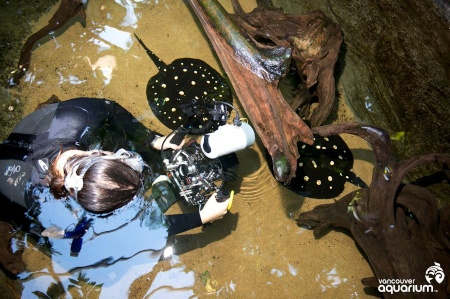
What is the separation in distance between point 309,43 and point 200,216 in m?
2.20


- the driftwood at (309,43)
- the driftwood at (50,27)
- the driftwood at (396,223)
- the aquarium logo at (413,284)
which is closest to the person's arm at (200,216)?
the driftwood at (396,223)

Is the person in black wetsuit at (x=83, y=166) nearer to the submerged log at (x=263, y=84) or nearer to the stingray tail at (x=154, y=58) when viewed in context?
the submerged log at (x=263, y=84)

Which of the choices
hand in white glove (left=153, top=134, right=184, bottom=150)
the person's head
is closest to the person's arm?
hand in white glove (left=153, top=134, right=184, bottom=150)

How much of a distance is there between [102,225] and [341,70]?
3.28m

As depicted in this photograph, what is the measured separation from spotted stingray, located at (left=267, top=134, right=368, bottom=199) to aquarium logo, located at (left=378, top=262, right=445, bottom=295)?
3.38 feet

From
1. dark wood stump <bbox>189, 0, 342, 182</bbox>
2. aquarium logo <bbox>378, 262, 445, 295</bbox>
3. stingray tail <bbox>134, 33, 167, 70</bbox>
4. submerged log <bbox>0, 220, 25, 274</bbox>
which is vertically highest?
dark wood stump <bbox>189, 0, 342, 182</bbox>

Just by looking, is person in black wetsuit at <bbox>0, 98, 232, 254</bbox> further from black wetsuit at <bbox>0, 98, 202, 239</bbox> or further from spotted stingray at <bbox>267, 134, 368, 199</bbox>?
spotted stingray at <bbox>267, 134, 368, 199</bbox>

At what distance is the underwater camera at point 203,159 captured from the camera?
2.73 meters

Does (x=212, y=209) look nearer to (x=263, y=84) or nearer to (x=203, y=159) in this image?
(x=203, y=159)

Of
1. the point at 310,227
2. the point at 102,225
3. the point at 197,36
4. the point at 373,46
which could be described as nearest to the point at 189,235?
the point at 102,225

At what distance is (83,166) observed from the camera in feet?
6.88

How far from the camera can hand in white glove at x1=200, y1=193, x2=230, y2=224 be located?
9.46 feet

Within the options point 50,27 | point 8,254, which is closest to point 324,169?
point 8,254

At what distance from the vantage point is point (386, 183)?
3102mm
